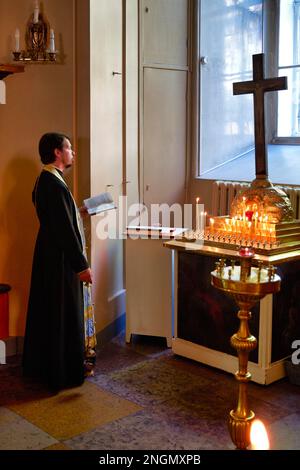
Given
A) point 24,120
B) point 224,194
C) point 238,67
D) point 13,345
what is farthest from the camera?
point 238,67

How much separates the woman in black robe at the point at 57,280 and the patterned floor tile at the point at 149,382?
0.24m

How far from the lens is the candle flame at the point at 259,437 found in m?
3.03

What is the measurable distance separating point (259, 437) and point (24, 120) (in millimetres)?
2624

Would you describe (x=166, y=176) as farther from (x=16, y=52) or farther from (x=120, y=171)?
(x=16, y=52)

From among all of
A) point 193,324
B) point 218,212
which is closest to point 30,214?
point 193,324

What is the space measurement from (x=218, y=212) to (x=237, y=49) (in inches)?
64.3

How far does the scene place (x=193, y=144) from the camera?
5793 mm

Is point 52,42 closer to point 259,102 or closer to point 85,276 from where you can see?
point 259,102

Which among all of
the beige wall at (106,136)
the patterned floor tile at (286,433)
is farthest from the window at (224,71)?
the patterned floor tile at (286,433)

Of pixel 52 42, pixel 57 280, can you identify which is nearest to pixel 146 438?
pixel 57 280

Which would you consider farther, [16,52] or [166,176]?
[166,176]

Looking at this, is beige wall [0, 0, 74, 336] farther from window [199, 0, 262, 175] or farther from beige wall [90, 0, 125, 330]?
window [199, 0, 262, 175]

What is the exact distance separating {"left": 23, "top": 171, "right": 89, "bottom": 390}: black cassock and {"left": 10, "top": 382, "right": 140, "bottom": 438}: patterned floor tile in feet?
0.50

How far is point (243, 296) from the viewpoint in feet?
8.98
